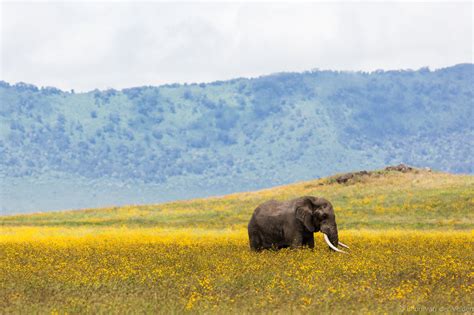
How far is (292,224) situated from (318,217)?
101 cm

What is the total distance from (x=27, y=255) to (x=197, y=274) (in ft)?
27.5

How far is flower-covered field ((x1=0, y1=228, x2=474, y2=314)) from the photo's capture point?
1838cm

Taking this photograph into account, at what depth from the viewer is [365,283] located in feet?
68.5

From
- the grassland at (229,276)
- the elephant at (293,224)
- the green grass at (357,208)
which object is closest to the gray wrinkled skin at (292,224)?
the elephant at (293,224)

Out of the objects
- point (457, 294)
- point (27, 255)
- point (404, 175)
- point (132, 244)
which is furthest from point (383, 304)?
point (404, 175)

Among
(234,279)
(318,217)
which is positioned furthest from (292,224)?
(234,279)

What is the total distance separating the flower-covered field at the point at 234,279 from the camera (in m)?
18.4

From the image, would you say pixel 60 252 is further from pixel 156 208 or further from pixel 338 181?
pixel 338 181

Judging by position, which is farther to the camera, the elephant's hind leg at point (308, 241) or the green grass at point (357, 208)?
the green grass at point (357, 208)

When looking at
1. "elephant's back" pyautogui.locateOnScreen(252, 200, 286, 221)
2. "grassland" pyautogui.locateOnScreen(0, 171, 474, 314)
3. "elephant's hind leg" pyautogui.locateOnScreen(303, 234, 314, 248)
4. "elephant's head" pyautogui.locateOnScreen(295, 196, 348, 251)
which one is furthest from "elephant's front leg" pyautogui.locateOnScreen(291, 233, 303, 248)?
"elephant's back" pyautogui.locateOnScreen(252, 200, 286, 221)

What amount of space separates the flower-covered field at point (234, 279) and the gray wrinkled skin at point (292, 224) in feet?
2.27

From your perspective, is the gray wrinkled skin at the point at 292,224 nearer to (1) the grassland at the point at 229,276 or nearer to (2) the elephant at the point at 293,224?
(2) the elephant at the point at 293,224

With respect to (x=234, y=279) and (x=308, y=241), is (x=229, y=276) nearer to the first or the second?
(x=234, y=279)

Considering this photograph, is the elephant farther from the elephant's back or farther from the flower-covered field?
the flower-covered field
